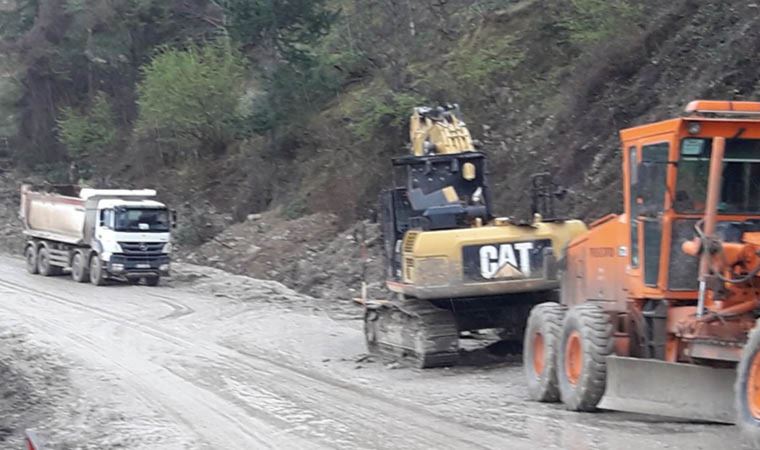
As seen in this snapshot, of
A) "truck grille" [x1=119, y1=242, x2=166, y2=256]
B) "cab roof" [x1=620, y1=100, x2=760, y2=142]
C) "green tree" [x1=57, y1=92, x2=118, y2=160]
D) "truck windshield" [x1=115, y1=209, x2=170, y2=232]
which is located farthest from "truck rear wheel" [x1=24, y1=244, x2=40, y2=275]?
"cab roof" [x1=620, y1=100, x2=760, y2=142]

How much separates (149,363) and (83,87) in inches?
1751

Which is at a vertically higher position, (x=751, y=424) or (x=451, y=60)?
(x=451, y=60)

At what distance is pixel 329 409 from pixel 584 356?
339 cm

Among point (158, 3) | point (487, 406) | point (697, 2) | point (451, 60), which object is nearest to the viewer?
point (487, 406)

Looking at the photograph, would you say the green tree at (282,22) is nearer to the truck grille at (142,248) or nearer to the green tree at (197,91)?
the green tree at (197,91)

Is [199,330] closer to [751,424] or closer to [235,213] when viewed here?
[751,424]

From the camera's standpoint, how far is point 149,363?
1862 cm

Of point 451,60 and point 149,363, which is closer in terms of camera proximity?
point 149,363

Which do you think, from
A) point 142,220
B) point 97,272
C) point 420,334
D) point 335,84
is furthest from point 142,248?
point 420,334

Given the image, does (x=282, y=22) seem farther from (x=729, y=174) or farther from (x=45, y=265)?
(x=729, y=174)

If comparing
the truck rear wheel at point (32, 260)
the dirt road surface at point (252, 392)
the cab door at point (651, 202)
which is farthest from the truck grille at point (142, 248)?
the cab door at point (651, 202)

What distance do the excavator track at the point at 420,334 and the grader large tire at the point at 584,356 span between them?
4333 mm

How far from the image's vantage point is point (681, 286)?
38.2 ft

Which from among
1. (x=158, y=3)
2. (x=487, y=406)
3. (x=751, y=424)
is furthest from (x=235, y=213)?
(x=751, y=424)
